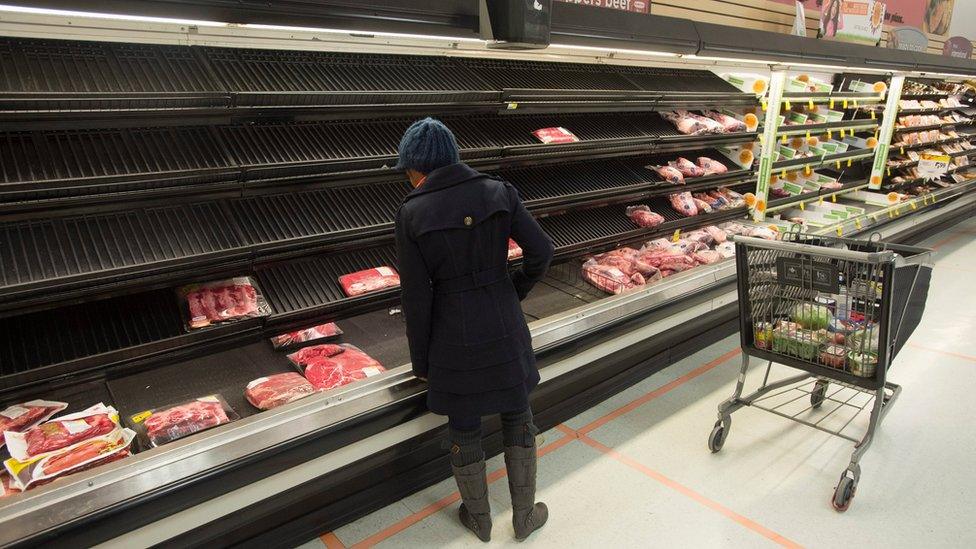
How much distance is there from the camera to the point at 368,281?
9.01 ft

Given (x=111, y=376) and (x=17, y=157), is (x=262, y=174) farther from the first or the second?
(x=111, y=376)

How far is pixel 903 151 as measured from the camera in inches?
270

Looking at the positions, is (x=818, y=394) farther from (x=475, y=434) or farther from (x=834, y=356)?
(x=475, y=434)

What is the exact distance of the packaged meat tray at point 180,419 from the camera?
2049mm

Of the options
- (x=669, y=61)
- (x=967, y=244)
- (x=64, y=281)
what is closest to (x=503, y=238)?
(x=64, y=281)

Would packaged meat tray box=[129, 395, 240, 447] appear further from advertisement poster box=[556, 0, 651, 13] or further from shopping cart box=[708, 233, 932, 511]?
advertisement poster box=[556, 0, 651, 13]

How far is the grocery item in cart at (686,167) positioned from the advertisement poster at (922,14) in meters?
5.92

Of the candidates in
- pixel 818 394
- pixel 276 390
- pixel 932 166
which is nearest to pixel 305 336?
pixel 276 390

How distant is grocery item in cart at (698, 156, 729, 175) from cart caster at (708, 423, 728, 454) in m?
2.19

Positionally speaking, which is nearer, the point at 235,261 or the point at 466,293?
the point at 466,293

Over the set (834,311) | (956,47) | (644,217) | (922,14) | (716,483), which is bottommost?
(716,483)

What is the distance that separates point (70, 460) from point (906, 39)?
32.9ft

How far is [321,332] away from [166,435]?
949 mm

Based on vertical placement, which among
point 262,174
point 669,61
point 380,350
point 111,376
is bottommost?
point 380,350
